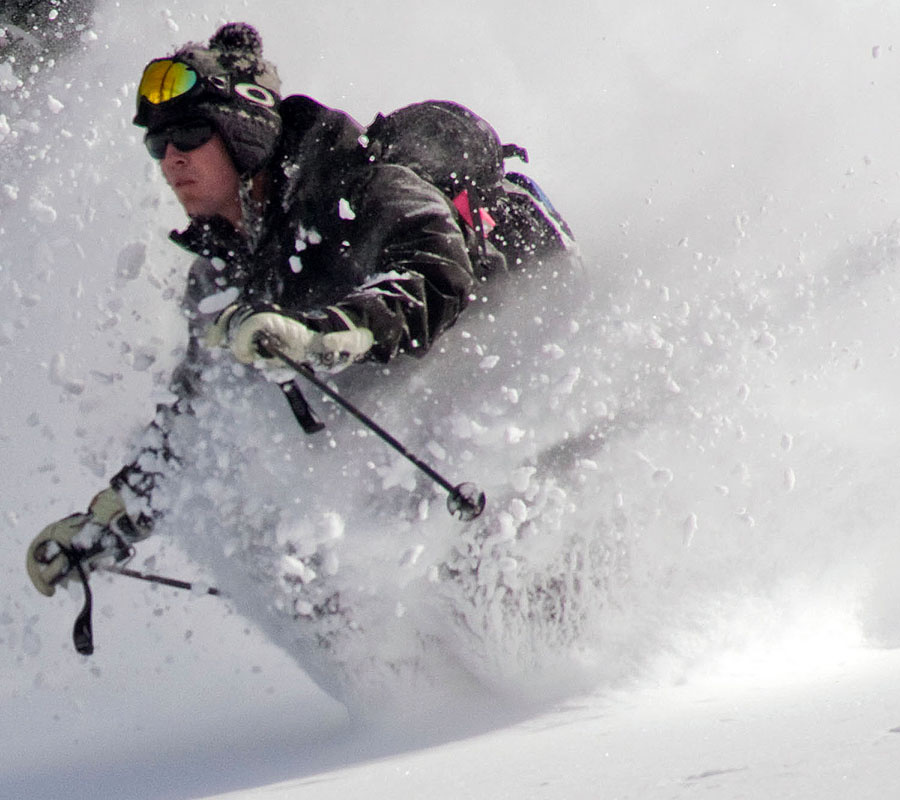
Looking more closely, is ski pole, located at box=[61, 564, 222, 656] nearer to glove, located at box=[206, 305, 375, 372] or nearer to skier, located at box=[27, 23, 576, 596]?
skier, located at box=[27, 23, 576, 596]

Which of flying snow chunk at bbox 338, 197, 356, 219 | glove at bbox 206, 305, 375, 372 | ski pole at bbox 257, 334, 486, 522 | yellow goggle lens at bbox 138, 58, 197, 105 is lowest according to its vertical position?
ski pole at bbox 257, 334, 486, 522

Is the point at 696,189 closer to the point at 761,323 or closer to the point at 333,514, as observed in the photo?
the point at 761,323

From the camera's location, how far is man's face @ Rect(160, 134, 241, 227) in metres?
2.33

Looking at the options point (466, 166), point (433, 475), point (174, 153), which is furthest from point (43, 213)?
point (433, 475)

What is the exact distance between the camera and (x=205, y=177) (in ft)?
7.70

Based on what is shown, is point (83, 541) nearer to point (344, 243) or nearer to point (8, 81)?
point (344, 243)

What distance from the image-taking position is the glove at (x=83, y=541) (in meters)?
2.49

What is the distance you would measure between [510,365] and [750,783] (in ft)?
4.78

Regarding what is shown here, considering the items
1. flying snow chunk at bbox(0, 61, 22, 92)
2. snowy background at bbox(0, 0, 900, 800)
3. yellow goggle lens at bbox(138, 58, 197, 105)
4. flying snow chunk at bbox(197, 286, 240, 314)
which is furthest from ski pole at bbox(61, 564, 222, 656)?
flying snow chunk at bbox(0, 61, 22, 92)

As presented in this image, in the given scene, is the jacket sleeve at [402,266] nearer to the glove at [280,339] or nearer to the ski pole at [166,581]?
the glove at [280,339]

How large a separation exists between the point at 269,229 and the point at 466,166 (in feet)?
1.54

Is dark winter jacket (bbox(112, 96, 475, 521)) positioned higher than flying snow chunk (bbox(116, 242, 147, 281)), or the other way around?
flying snow chunk (bbox(116, 242, 147, 281))

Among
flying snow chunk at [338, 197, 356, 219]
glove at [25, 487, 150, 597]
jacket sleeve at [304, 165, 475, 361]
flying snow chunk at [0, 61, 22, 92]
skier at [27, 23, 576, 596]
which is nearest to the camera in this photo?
jacket sleeve at [304, 165, 475, 361]

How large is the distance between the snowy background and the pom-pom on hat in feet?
1.51
